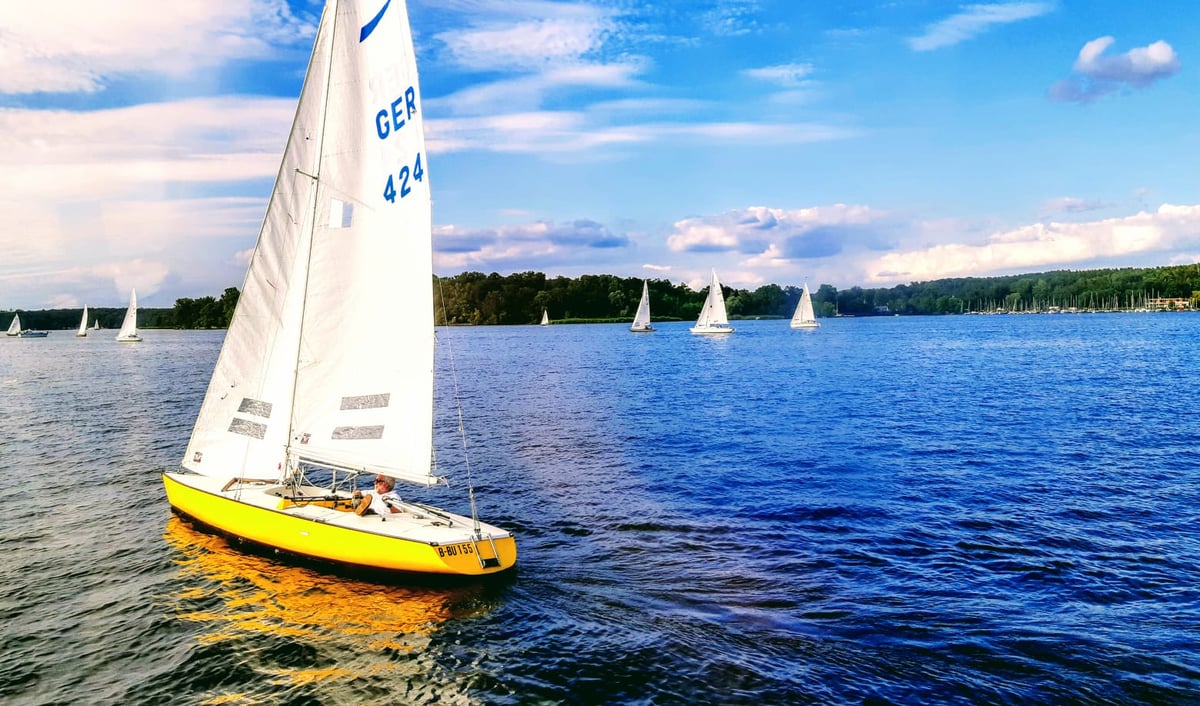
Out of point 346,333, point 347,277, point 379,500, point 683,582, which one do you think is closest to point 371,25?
point 347,277

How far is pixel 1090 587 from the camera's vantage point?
19344mm

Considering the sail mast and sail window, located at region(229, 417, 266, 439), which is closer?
the sail mast

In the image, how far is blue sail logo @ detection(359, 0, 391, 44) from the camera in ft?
61.1

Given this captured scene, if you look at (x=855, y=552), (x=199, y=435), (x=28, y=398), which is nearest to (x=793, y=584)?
(x=855, y=552)

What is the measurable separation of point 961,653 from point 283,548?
18.2 metres

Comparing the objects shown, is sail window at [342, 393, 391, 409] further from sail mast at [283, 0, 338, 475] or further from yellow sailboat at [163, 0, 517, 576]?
sail mast at [283, 0, 338, 475]

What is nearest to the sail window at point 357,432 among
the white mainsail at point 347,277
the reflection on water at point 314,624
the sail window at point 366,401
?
the white mainsail at point 347,277

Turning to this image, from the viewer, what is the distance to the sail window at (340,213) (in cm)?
2002

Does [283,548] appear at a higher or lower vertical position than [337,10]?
lower

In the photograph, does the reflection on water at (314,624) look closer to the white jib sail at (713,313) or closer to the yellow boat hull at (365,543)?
the yellow boat hull at (365,543)

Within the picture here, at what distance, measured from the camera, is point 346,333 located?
2058 centimetres

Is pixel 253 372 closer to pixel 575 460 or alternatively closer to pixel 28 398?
pixel 575 460

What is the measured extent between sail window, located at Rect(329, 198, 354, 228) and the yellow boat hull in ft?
27.0

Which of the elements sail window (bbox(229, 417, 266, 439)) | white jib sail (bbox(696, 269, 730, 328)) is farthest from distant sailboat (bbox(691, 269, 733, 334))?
sail window (bbox(229, 417, 266, 439))
